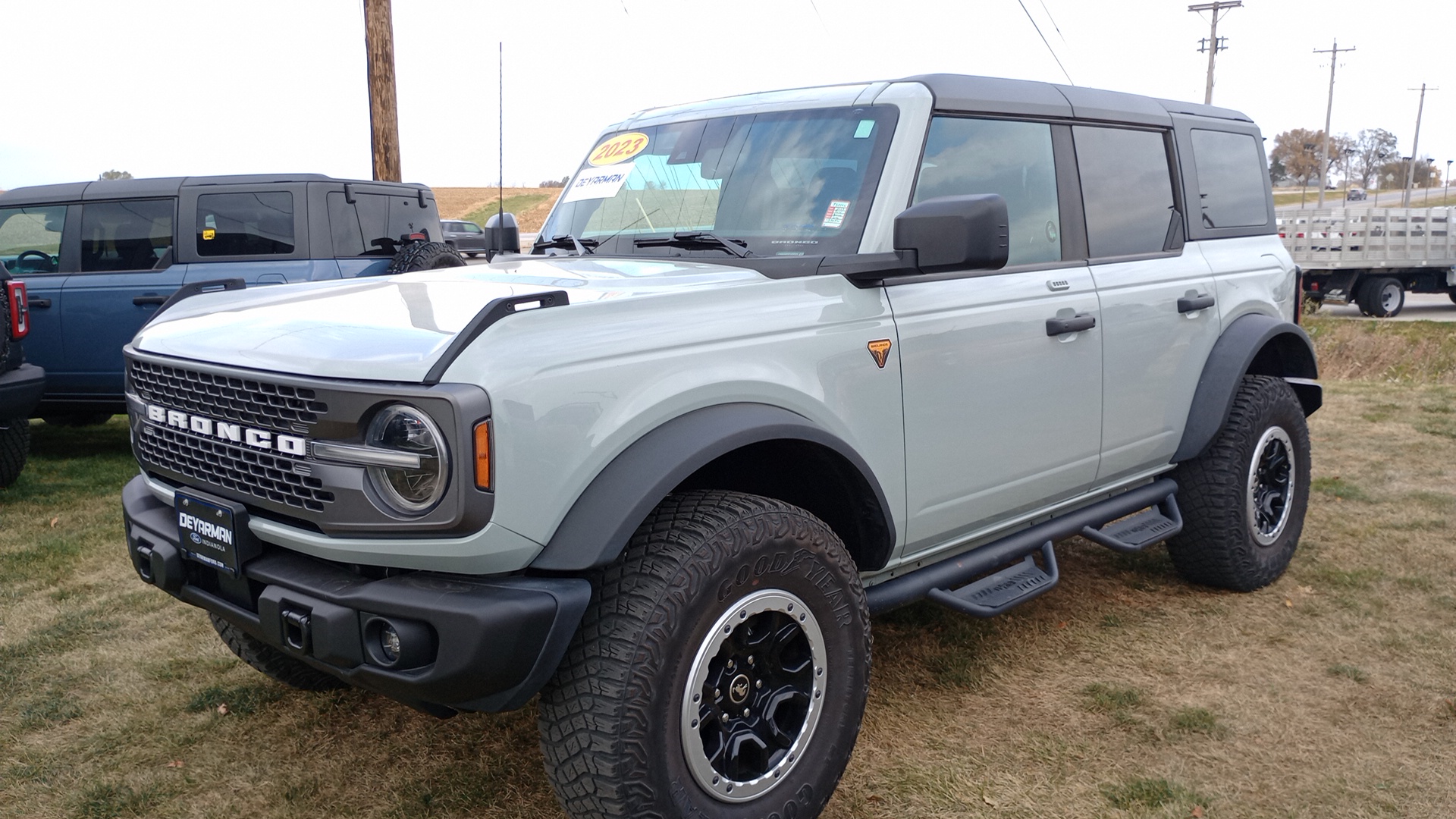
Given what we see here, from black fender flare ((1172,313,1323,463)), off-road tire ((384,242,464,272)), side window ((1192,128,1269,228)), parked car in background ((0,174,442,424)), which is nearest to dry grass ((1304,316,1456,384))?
side window ((1192,128,1269,228))

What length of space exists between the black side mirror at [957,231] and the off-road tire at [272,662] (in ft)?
7.35

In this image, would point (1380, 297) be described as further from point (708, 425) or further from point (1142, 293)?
point (708, 425)

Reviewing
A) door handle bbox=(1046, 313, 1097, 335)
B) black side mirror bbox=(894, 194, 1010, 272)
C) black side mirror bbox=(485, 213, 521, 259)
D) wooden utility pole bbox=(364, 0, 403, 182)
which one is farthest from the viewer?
wooden utility pole bbox=(364, 0, 403, 182)

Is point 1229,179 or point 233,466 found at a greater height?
point 1229,179

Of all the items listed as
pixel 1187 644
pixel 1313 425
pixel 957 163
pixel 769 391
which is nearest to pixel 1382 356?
pixel 1313 425

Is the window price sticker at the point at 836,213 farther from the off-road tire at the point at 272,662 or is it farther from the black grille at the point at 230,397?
the off-road tire at the point at 272,662

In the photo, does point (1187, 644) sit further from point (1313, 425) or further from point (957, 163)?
point (1313, 425)

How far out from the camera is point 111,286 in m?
7.53

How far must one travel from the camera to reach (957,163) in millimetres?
3555

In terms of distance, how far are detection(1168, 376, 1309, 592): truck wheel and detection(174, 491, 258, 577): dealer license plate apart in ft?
11.9

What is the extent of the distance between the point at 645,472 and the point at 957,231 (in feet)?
3.55

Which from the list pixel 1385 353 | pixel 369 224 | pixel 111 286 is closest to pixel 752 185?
pixel 369 224

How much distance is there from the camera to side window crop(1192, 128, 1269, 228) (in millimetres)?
4676

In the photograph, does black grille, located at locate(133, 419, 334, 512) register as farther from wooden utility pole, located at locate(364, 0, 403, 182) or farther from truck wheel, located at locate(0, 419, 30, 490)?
wooden utility pole, located at locate(364, 0, 403, 182)
